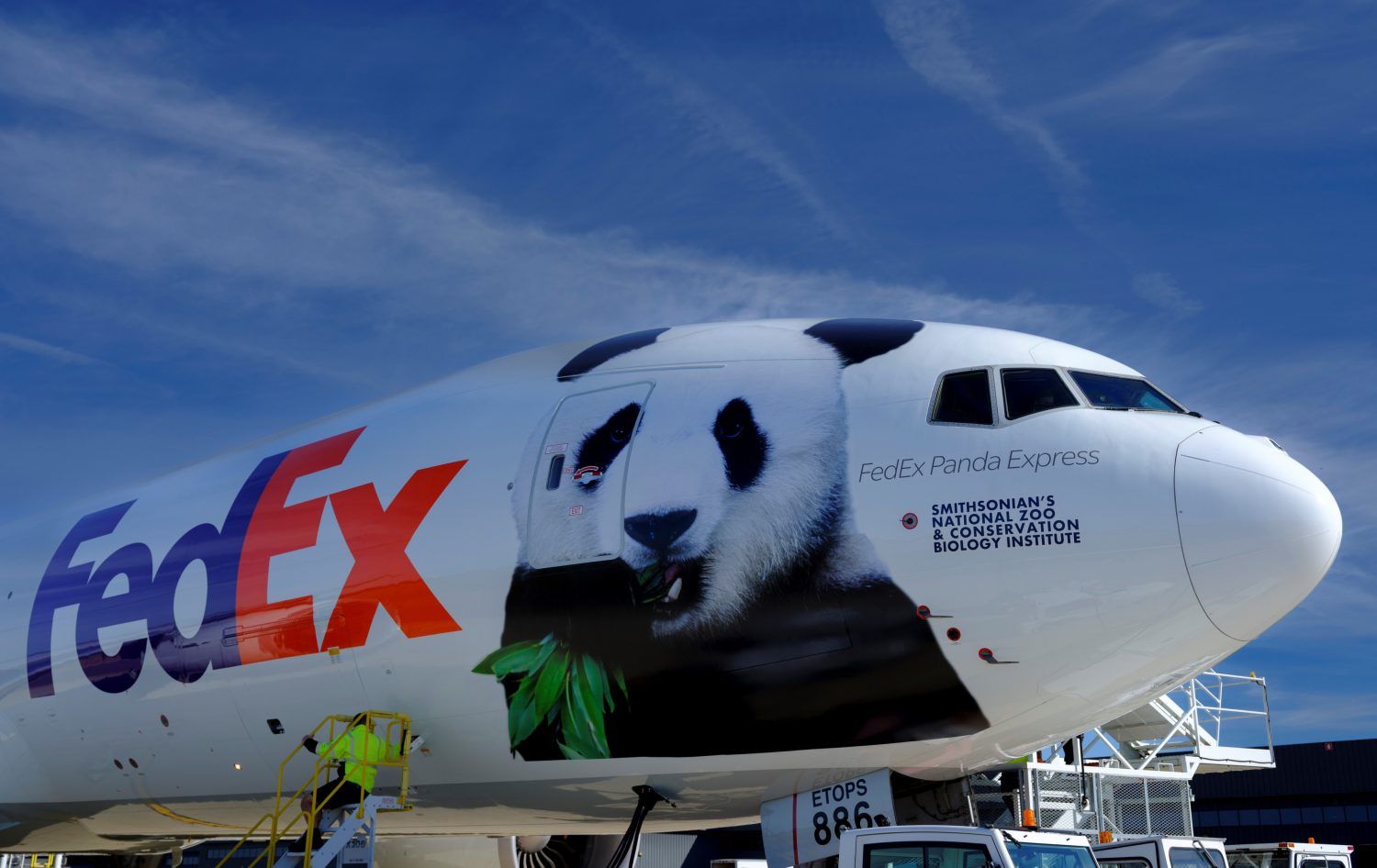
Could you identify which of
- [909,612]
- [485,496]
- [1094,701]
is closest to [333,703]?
[485,496]

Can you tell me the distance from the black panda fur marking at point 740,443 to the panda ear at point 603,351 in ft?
5.03

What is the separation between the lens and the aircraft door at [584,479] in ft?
31.8

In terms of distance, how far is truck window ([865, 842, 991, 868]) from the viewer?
27.9ft

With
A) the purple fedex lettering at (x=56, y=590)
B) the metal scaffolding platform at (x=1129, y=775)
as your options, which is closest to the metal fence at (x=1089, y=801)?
the metal scaffolding platform at (x=1129, y=775)

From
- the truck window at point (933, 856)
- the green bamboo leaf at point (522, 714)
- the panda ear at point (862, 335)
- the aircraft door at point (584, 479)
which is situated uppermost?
the panda ear at point (862, 335)

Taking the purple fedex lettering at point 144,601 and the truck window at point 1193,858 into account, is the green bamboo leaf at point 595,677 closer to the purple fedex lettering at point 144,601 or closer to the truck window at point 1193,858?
the purple fedex lettering at point 144,601

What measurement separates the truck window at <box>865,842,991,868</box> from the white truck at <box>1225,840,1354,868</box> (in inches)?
302

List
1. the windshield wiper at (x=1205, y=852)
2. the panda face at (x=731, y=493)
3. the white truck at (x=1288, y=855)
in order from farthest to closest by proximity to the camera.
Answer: the white truck at (x=1288, y=855) → the windshield wiper at (x=1205, y=852) → the panda face at (x=731, y=493)

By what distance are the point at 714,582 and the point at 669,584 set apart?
0.33m

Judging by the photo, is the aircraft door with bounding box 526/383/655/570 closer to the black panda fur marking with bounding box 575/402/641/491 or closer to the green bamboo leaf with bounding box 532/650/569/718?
the black panda fur marking with bounding box 575/402/641/491

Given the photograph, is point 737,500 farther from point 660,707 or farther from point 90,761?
point 90,761

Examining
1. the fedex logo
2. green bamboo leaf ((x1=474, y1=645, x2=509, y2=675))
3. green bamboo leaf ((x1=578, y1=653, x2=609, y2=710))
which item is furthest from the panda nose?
the fedex logo

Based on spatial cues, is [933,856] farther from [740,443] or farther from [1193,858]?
[1193,858]

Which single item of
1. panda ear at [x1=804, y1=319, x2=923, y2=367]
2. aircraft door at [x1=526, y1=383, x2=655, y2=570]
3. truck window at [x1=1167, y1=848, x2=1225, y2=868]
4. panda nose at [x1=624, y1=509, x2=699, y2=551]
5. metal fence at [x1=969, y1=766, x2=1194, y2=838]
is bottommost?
truck window at [x1=1167, y1=848, x2=1225, y2=868]
